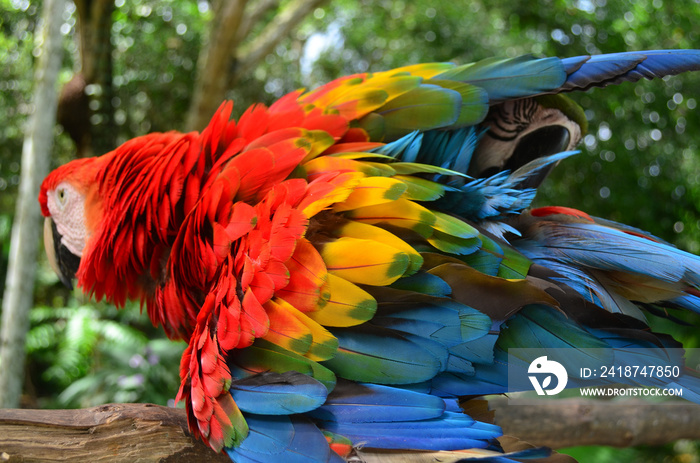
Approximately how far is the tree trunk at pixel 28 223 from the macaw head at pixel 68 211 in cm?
107

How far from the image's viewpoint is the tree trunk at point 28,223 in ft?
7.23

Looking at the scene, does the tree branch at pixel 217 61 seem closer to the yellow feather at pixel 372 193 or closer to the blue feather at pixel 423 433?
the yellow feather at pixel 372 193

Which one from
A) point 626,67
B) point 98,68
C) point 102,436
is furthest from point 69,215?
point 98,68


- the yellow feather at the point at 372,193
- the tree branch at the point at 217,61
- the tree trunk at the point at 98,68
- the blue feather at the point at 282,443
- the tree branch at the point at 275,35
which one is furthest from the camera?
the tree trunk at the point at 98,68

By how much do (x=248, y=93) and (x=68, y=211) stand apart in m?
2.53

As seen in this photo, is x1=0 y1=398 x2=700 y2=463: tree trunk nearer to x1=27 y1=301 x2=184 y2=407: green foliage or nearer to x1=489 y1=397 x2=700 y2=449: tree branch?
x1=489 y1=397 x2=700 y2=449: tree branch

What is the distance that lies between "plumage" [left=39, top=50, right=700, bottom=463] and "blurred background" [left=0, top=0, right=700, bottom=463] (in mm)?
1867

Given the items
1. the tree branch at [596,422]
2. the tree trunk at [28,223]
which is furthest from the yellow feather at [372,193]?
the tree trunk at [28,223]

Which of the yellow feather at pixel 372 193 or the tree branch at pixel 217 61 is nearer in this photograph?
the yellow feather at pixel 372 193

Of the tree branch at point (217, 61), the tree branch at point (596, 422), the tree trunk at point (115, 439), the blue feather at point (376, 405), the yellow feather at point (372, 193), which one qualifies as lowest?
the tree branch at point (596, 422)

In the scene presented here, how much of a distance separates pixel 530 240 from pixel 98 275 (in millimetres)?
862

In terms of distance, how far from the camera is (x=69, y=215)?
3.95 feet

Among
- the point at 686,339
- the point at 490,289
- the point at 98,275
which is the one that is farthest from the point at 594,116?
the point at 98,275

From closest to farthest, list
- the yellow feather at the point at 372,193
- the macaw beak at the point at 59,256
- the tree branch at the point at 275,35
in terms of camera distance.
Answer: the yellow feather at the point at 372,193 < the macaw beak at the point at 59,256 < the tree branch at the point at 275,35
